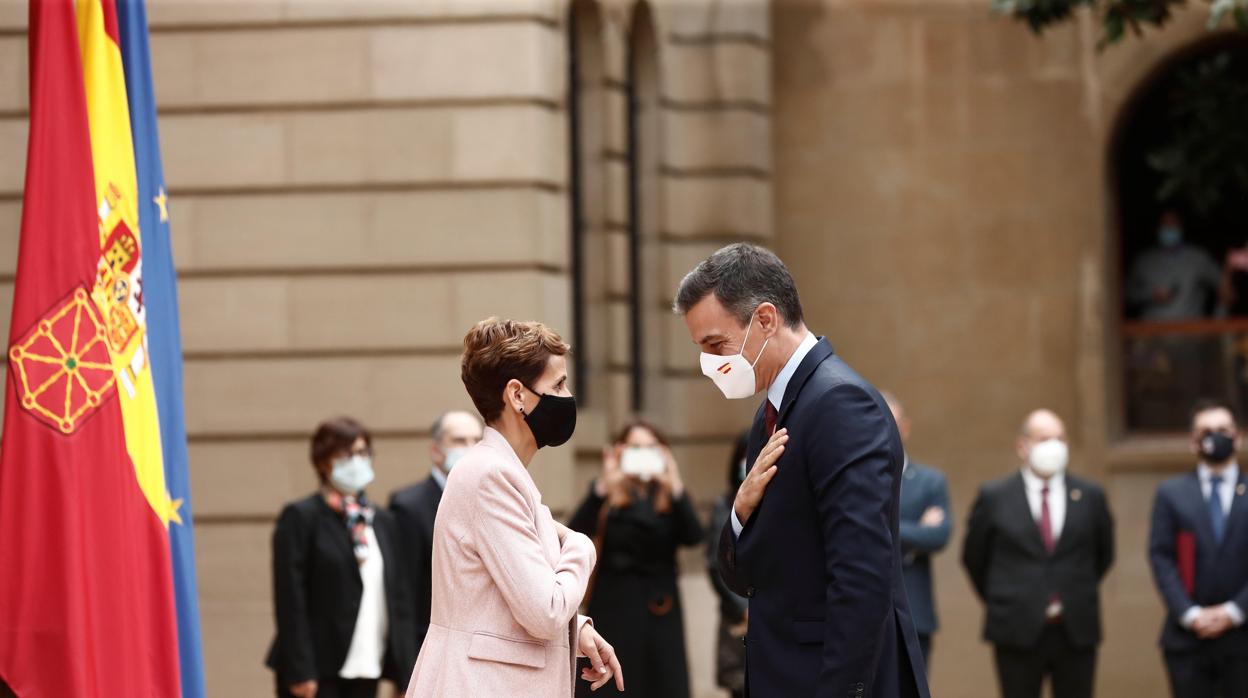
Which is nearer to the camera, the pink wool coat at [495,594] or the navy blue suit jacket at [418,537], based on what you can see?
the pink wool coat at [495,594]

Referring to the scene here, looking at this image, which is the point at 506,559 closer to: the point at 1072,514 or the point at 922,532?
the point at 922,532

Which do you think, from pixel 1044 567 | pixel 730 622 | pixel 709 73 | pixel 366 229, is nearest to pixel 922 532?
pixel 1044 567

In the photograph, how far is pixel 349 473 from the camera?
374 inches

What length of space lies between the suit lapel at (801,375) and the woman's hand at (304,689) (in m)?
4.49

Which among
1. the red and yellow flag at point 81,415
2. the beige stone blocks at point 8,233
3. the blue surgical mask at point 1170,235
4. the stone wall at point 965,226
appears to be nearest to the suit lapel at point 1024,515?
the stone wall at point 965,226

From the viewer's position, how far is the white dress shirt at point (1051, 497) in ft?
36.7

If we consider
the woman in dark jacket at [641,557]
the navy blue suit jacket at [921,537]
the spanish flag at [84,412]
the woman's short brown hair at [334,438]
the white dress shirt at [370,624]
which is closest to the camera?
the spanish flag at [84,412]

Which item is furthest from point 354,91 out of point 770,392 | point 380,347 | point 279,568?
point 770,392

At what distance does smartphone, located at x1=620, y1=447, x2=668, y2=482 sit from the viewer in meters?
10.4

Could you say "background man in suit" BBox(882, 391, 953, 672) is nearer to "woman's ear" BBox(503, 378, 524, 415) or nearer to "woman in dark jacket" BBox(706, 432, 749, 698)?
"woman in dark jacket" BBox(706, 432, 749, 698)

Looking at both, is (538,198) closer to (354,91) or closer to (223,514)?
(354,91)

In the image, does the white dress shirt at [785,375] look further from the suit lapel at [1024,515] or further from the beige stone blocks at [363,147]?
the beige stone blocks at [363,147]

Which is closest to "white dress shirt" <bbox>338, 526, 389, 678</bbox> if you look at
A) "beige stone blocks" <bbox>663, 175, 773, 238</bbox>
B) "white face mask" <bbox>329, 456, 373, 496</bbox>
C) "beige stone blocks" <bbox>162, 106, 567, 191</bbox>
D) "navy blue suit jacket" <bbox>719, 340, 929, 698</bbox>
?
"white face mask" <bbox>329, 456, 373, 496</bbox>

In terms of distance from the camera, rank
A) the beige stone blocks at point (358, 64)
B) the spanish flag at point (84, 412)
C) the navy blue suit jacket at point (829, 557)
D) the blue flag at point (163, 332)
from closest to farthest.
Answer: the navy blue suit jacket at point (829, 557) < the spanish flag at point (84, 412) < the blue flag at point (163, 332) < the beige stone blocks at point (358, 64)
